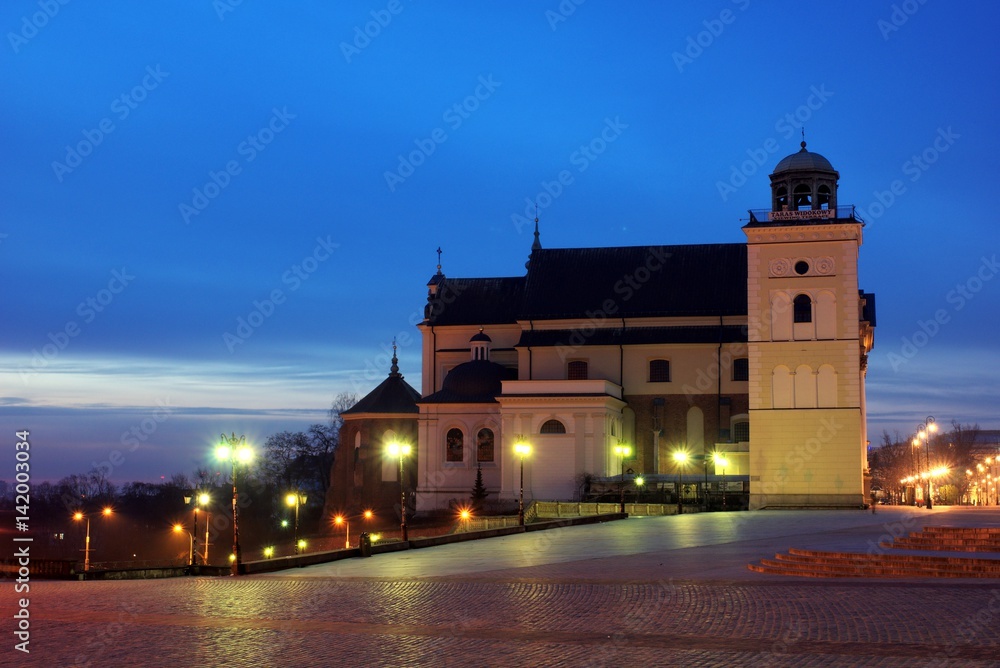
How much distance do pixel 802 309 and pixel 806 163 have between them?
723 centimetres

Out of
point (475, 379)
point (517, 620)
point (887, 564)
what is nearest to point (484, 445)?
point (475, 379)

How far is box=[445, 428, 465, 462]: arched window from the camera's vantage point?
70750mm

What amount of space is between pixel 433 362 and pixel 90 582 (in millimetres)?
51429

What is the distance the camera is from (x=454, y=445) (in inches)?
2793

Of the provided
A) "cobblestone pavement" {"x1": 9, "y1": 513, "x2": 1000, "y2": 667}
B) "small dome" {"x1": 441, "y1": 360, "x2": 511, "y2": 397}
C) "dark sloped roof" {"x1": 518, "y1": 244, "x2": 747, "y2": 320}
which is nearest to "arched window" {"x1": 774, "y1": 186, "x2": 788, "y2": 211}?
"dark sloped roof" {"x1": 518, "y1": 244, "x2": 747, "y2": 320}

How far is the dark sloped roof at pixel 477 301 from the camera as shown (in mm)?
77250

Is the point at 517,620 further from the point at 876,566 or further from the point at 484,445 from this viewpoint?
the point at 484,445

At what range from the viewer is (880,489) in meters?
134

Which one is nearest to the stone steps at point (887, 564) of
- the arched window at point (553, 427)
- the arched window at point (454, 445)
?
the arched window at point (553, 427)

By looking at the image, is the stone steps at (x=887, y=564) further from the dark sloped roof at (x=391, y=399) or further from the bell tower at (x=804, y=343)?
the dark sloped roof at (x=391, y=399)

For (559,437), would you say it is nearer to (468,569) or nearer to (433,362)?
(433,362)

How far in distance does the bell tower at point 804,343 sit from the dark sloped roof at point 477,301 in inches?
860

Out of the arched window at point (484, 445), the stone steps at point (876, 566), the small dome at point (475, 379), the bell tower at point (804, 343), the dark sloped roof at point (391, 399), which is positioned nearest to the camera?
the stone steps at point (876, 566)

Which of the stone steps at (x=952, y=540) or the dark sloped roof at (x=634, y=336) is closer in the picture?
the stone steps at (x=952, y=540)
